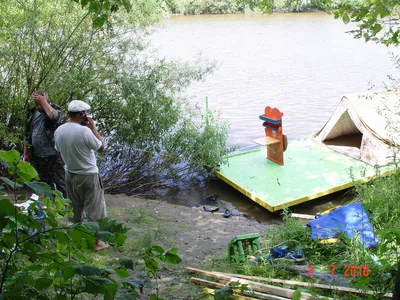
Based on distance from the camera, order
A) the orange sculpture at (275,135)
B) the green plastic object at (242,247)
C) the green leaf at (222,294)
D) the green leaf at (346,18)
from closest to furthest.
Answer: the green leaf at (222,294), the green leaf at (346,18), the green plastic object at (242,247), the orange sculpture at (275,135)

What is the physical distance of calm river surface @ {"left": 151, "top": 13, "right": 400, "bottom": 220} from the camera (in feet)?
40.7

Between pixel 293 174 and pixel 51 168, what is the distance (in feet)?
14.3

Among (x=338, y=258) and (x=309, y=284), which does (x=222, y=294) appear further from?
(x=338, y=258)

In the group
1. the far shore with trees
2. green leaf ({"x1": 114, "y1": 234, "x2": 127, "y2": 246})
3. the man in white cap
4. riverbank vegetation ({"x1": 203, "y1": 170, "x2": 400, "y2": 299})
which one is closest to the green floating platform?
the far shore with trees

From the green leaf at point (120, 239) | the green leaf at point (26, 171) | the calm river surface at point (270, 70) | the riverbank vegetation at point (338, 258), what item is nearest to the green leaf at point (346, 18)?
the riverbank vegetation at point (338, 258)

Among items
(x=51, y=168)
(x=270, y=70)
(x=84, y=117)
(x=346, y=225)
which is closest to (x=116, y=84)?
(x=51, y=168)

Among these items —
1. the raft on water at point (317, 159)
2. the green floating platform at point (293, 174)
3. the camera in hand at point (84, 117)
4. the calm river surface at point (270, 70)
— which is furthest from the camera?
the calm river surface at point (270, 70)

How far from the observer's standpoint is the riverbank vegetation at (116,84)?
660 cm

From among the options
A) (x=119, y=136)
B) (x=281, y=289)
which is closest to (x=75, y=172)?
(x=281, y=289)

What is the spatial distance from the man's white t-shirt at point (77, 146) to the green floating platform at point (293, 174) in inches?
146

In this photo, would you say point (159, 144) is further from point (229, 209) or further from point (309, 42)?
point (309, 42)

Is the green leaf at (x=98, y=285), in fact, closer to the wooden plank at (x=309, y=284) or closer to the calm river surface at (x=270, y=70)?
the wooden plank at (x=309, y=284)

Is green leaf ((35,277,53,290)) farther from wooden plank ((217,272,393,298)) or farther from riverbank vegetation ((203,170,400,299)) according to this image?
wooden plank ((217,272,393,298))

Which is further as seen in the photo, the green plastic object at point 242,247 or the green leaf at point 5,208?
the green plastic object at point 242,247
